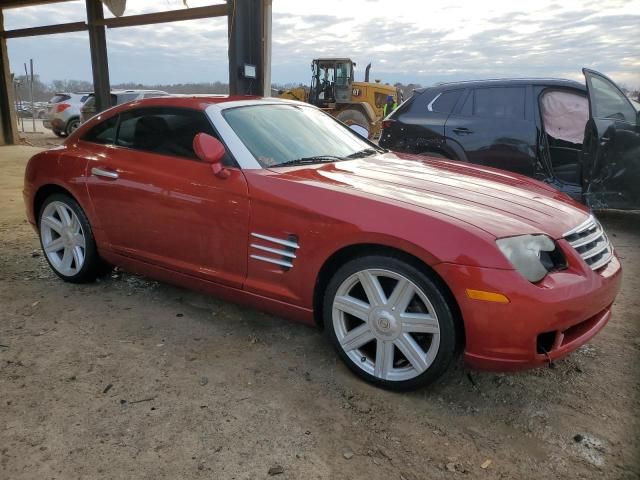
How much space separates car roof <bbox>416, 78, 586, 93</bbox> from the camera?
5.59m

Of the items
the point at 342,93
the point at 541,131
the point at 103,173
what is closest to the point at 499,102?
the point at 541,131

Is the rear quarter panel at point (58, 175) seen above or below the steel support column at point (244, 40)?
below

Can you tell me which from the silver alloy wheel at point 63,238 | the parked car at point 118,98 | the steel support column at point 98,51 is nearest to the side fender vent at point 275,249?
the silver alloy wheel at point 63,238

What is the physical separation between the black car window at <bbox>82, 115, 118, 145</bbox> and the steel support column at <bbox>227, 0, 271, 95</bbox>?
11.7 ft

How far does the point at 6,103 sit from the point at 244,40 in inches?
368

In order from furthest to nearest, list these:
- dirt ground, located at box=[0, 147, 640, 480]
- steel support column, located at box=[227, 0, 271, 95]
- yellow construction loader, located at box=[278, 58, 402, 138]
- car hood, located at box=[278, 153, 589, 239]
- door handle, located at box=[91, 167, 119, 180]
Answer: yellow construction loader, located at box=[278, 58, 402, 138] → steel support column, located at box=[227, 0, 271, 95] → door handle, located at box=[91, 167, 119, 180] → car hood, located at box=[278, 153, 589, 239] → dirt ground, located at box=[0, 147, 640, 480]

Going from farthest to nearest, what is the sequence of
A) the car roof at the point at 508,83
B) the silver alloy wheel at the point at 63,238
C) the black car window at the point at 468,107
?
1. the black car window at the point at 468,107
2. the car roof at the point at 508,83
3. the silver alloy wheel at the point at 63,238

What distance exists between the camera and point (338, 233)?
2.46 m

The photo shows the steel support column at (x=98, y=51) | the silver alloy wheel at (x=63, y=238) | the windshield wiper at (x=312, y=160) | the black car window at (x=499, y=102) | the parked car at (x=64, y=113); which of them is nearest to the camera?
the windshield wiper at (x=312, y=160)

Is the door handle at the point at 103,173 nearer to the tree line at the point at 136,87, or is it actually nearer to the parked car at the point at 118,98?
the tree line at the point at 136,87

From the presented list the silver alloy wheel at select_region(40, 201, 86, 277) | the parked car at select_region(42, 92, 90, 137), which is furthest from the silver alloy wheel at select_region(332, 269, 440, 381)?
the parked car at select_region(42, 92, 90, 137)

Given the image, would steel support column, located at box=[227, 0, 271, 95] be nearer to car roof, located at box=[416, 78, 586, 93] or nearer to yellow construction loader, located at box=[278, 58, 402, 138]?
car roof, located at box=[416, 78, 586, 93]

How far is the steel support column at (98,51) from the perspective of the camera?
9570mm

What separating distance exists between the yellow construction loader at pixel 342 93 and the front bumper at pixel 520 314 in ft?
47.5
